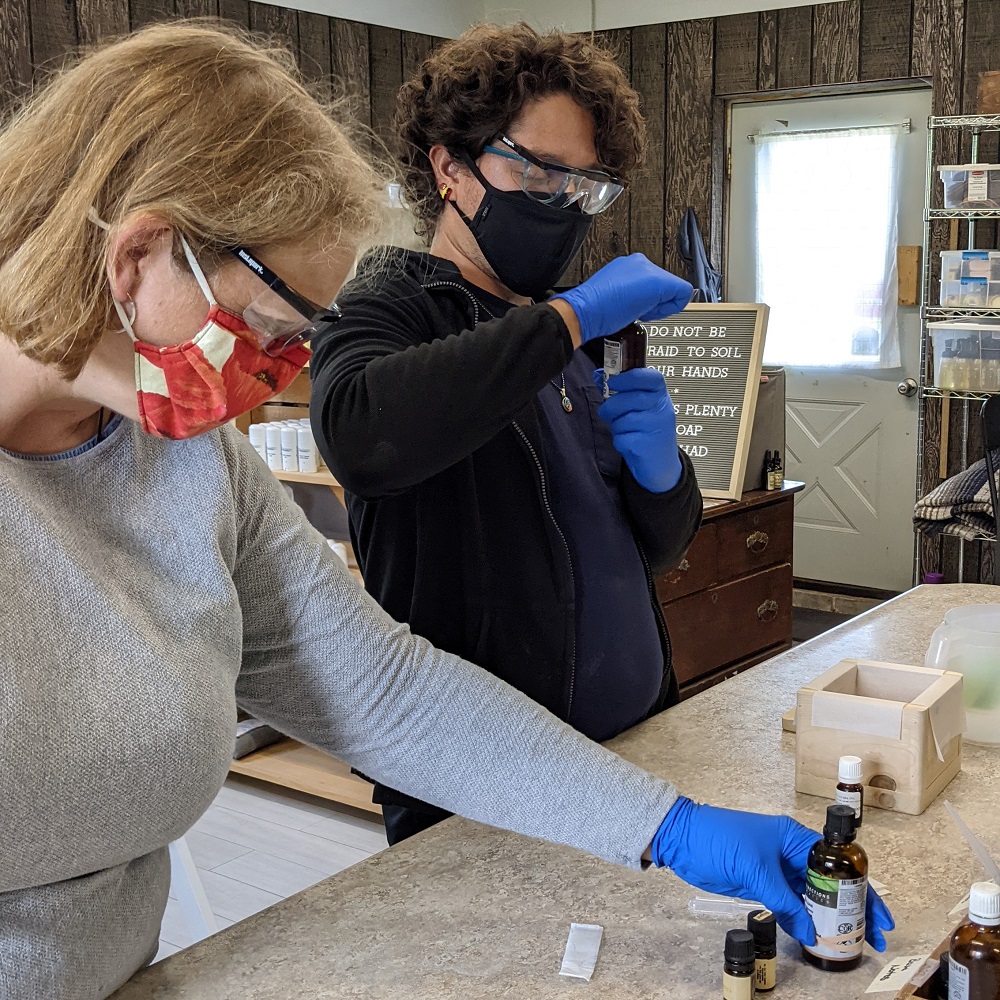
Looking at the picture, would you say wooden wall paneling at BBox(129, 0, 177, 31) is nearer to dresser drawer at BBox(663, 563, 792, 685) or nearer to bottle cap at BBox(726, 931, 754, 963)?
dresser drawer at BBox(663, 563, 792, 685)

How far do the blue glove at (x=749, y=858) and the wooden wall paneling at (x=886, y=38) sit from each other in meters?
4.45

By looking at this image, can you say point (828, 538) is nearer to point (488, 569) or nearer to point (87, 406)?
point (488, 569)

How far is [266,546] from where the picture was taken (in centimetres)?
117

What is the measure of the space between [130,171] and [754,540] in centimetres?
312

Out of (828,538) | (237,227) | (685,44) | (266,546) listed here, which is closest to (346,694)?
(266,546)

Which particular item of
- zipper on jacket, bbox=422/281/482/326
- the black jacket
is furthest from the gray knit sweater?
zipper on jacket, bbox=422/281/482/326

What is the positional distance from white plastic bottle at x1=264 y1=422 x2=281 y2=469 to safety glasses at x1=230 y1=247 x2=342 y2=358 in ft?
7.87

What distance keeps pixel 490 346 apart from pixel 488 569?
0.31 m

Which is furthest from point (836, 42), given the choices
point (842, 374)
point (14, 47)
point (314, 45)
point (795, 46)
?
point (14, 47)

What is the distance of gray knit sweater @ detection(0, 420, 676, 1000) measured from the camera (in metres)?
0.89

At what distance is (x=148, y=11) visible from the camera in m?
4.26

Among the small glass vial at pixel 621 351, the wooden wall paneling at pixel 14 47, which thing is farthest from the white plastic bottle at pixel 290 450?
the small glass vial at pixel 621 351

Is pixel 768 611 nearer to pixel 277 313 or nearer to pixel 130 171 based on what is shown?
pixel 277 313

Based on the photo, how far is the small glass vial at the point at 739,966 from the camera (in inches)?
37.8
